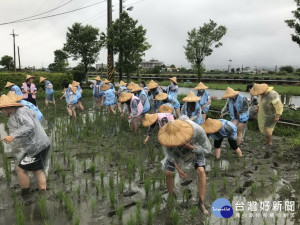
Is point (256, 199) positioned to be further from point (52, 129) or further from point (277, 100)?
point (52, 129)

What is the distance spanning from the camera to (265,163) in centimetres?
517

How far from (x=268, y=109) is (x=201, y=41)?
55.4ft

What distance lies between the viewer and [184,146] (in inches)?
126

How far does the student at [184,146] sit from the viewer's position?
2.96m

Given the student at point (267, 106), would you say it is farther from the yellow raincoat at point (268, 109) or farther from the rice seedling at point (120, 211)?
the rice seedling at point (120, 211)

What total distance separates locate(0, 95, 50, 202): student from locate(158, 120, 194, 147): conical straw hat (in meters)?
1.88

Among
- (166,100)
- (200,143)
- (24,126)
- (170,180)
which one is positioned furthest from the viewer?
(166,100)

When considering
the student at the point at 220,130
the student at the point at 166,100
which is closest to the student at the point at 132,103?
the student at the point at 166,100

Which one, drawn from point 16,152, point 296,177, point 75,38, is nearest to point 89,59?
point 75,38

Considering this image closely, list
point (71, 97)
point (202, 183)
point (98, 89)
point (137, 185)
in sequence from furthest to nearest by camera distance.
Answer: point (98, 89)
point (71, 97)
point (137, 185)
point (202, 183)

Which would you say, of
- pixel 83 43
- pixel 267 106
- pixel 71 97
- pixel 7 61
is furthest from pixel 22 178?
pixel 7 61

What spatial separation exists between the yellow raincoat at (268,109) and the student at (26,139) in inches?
183

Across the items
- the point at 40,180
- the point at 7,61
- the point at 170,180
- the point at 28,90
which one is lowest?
A: the point at 40,180

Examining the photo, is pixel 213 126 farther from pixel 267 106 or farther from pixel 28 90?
pixel 28 90
